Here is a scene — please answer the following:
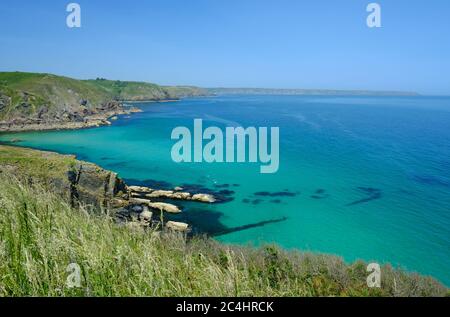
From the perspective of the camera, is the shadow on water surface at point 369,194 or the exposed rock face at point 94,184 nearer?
the exposed rock face at point 94,184

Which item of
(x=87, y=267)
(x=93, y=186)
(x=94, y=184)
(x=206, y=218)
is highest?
(x=87, y=267)

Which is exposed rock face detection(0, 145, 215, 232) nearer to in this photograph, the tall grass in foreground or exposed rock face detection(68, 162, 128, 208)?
exposed rock face detection(68, 162, 128, 208)

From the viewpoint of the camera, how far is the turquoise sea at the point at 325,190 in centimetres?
2738

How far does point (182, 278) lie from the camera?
4.93m

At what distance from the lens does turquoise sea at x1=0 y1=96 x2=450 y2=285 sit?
27.4 meters

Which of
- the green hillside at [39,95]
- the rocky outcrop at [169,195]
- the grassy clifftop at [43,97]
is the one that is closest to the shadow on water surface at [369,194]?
the rocky outcrop at [169,195]

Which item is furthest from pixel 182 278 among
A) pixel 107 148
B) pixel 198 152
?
pixel 107 148

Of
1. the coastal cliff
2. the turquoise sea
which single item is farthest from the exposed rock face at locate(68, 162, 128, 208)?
the coastal cliff

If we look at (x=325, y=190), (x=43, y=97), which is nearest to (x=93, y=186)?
(x=325, y=190)

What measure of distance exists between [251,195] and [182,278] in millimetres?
32554

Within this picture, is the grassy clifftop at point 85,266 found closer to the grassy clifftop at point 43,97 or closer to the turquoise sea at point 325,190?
the turquoise sea at point 325,190

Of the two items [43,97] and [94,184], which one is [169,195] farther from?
[43,97]

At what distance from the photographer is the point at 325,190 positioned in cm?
3959
